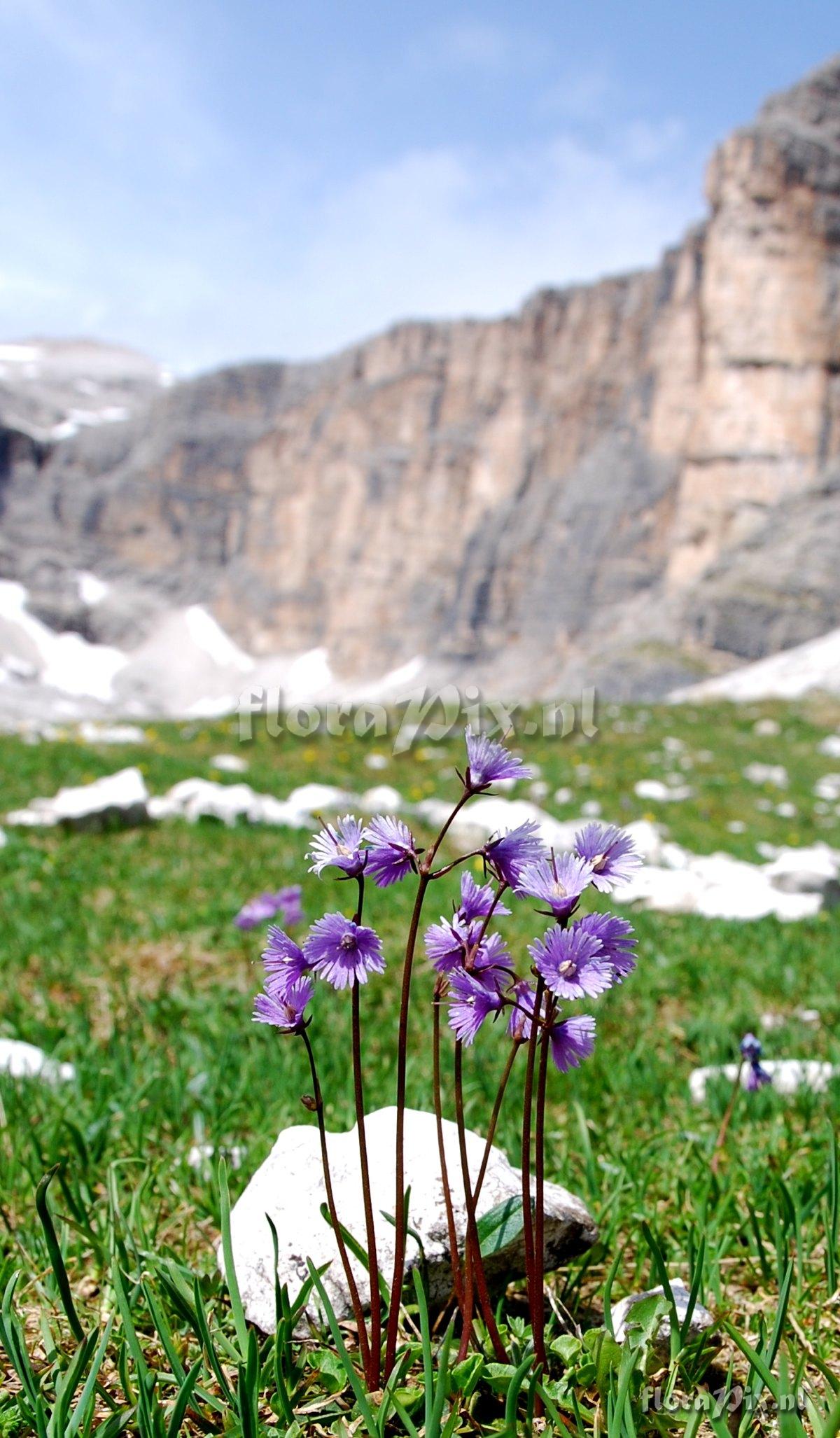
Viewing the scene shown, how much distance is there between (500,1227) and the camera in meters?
1.34

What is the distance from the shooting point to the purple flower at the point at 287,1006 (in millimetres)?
1155

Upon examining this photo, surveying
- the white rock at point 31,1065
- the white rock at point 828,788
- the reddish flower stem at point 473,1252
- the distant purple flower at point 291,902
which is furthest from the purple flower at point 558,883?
the white rock at point 828,788

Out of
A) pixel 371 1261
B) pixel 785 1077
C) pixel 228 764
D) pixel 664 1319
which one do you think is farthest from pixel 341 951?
pixel 228 764

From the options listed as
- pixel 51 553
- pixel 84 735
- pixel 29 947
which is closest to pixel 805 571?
pixel 84 735

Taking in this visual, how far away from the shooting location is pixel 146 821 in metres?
6.88

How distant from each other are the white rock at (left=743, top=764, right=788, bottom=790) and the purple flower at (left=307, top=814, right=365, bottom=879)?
11690mm

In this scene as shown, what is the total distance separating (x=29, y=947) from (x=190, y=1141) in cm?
207

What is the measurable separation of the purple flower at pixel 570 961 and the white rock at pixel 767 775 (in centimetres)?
1165

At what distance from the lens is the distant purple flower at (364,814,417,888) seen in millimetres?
1104

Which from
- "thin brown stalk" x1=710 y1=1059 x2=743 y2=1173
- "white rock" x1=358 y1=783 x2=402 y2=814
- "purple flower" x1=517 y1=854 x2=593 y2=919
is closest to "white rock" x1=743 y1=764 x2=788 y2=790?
"white rock" x1=358 y1=783 x2=402 y2=814

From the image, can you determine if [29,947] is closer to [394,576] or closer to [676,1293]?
[676,1293]

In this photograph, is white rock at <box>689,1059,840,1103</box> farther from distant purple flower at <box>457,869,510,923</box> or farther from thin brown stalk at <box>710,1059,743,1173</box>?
distant purple flower at <box>457,869,510,923</box>

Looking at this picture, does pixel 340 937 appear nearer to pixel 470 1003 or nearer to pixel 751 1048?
pixel 470 1003

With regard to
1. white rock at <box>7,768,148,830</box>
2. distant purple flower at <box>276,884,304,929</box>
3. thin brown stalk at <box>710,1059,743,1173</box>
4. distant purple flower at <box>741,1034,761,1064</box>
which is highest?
distant purple flower at <box>276,884,304,929</box>
